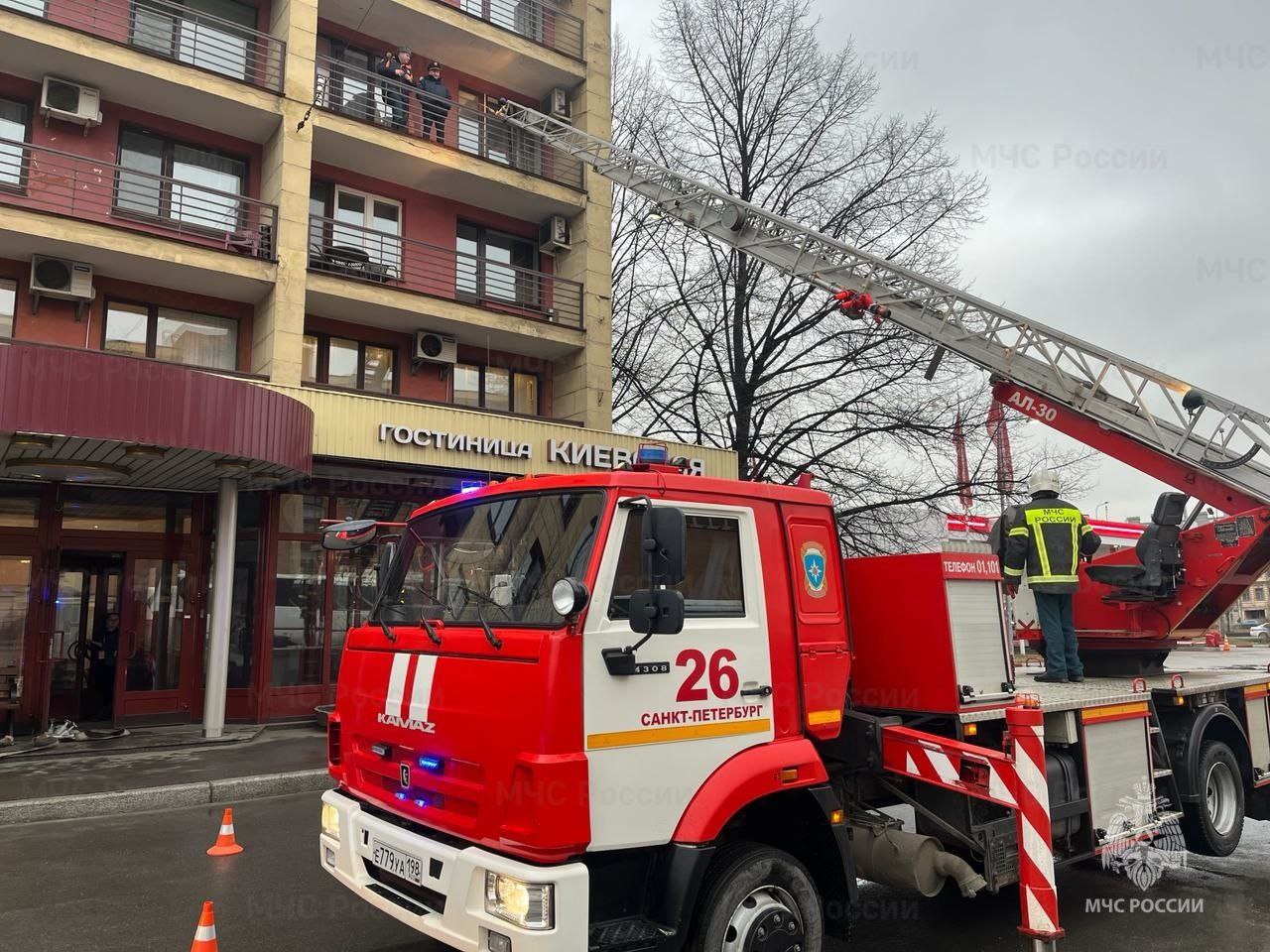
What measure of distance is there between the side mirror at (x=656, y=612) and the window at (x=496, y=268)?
1451 cm

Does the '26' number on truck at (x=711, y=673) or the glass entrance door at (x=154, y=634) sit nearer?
the '26' number on truck at (x=711, y=673)

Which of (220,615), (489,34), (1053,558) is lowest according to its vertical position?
(220,615)

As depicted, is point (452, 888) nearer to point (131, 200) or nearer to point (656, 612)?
point (656, 612)

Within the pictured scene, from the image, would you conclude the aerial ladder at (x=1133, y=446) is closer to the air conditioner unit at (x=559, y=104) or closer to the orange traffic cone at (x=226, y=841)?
the orange traffic cone at (x=226, y=841)

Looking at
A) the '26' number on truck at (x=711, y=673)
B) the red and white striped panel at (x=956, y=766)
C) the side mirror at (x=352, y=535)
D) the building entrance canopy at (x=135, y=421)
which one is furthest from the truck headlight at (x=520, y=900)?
the building entrance canopy at (x=135, y=421)

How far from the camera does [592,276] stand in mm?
18281

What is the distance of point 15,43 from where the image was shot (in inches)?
496

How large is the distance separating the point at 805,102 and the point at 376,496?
13.3 meters

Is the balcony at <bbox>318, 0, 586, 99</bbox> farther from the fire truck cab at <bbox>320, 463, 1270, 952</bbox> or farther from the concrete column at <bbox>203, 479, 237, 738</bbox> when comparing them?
the fire truck cab at <bbox>320, 463, 1270, 952</bbox>

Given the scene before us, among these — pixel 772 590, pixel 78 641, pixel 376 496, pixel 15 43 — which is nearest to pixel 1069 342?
pixel 772 590

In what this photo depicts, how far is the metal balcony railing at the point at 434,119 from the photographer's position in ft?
53.1

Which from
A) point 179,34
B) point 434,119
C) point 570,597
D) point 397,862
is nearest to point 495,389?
point 434,119

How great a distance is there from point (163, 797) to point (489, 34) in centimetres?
1515

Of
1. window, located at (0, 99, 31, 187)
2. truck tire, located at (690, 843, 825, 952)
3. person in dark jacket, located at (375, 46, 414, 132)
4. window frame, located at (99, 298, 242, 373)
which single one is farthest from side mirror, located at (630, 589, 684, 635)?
person in dark jacket, located at (375, 46, 414, 132)
